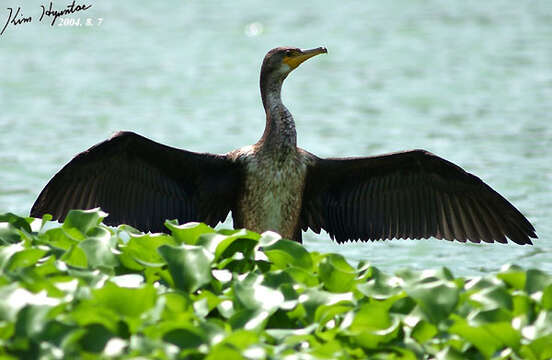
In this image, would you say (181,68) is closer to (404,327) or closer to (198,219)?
(198,219)

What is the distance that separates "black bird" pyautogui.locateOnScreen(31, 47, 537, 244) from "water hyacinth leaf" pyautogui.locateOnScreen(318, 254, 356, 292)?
7.70 feet

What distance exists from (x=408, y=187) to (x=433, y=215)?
330 mm

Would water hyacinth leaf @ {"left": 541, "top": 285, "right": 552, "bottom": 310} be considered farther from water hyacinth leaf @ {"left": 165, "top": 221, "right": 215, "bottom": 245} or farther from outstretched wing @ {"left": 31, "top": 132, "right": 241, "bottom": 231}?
outstretched wing @ {"left": 31, "top": 132, "right": 241, "bottom": 231}

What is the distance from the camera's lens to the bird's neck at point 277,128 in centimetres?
829

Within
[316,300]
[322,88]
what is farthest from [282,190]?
[322,88]

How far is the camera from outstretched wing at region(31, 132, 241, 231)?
26.3 feet

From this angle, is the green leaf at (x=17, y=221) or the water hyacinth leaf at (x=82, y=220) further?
the green leaf at (x=17, y=221)

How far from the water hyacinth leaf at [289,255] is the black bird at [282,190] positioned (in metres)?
2.15

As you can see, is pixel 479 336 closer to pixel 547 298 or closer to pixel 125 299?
pixel 547 298

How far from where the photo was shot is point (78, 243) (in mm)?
6031

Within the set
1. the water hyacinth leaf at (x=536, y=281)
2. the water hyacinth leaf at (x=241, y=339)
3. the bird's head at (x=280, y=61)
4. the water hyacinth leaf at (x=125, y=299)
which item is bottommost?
the water hyacinth leaf at (x=241, y=339)

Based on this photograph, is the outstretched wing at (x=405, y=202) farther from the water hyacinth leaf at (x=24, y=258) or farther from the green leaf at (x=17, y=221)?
the water hyacinth leaf at (x=24, y=258)

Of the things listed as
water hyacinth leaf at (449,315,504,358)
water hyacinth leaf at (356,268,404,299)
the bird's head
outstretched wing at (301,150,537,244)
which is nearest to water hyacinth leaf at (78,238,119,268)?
water hyacinth leaf at (356,268,404,299)

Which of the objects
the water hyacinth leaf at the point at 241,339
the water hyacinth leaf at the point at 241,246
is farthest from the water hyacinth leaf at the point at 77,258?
the water hyacinth leaf at the point at 241,339
